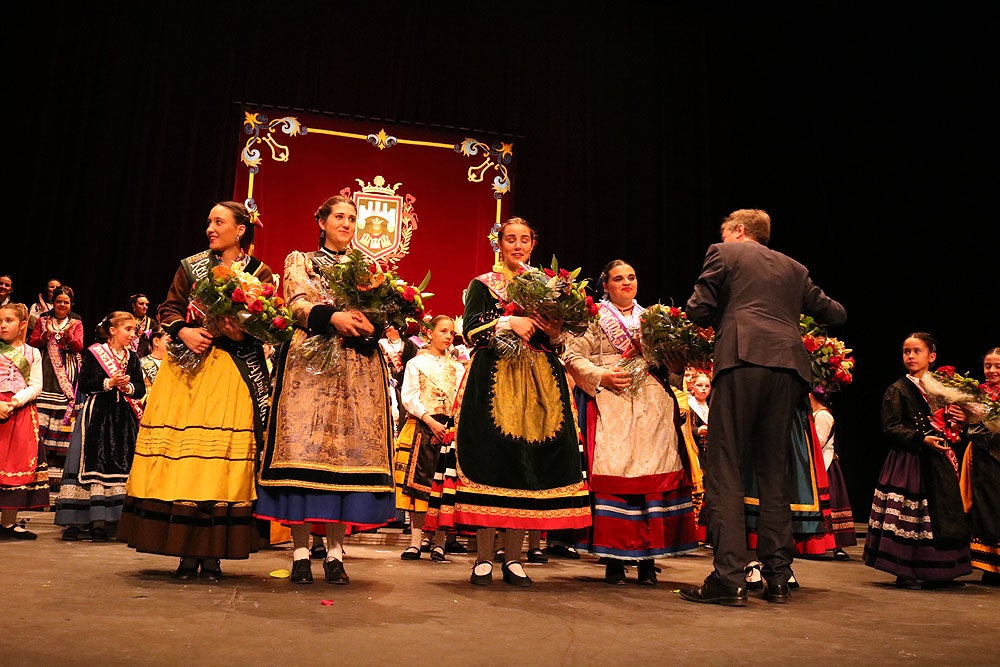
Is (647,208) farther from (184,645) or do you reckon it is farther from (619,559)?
(184,645)

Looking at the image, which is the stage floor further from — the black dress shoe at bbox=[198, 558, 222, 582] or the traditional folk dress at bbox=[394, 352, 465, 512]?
the traditional folk dress at bbox=[394, 352, 465, 512]

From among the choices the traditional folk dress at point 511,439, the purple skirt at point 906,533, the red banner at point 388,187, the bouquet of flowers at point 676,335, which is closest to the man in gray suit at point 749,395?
the bouquet of flowers at point 676,335

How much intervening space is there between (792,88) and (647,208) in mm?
2407

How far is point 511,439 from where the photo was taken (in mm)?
4090

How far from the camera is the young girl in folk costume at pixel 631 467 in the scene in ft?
14.1

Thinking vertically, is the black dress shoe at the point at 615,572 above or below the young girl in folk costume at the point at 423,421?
below

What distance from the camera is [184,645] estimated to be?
8.32 feet

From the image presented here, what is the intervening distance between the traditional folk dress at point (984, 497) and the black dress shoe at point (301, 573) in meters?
3.92

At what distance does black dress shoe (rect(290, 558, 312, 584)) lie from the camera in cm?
379

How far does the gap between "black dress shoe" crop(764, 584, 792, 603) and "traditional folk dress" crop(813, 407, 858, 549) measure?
11.1 feet

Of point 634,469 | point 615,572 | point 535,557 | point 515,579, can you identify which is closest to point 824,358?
point 634,469

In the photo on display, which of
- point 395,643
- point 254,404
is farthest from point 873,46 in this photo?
point 395,643

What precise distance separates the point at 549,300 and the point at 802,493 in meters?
1.62

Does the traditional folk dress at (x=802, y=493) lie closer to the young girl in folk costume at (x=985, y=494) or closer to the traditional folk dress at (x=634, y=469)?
the traditional folk dress at (x=634, y=469)
